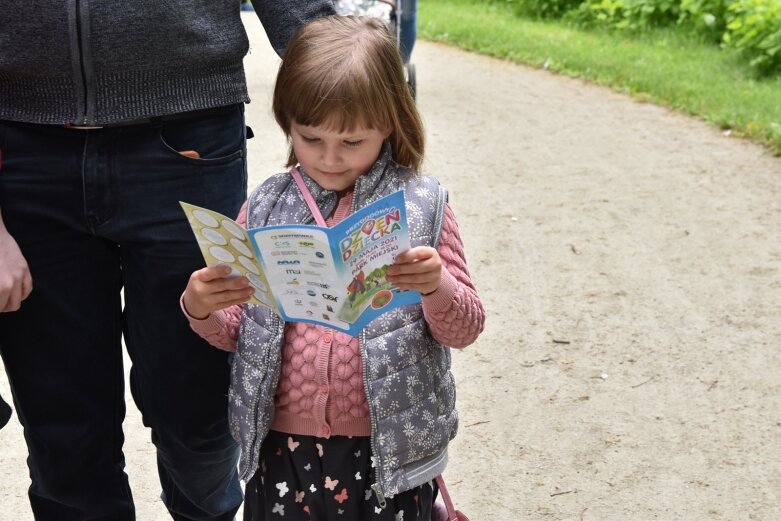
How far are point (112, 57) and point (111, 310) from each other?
0.61m

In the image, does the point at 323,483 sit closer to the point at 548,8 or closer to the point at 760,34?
the point at 760,34

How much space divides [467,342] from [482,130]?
569 cm

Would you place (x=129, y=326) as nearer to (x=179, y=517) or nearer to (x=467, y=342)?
(x=179, y=517)

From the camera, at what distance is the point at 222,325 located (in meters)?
2.38

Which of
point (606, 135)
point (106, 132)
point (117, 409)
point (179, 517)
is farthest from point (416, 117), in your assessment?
point (606, 135)

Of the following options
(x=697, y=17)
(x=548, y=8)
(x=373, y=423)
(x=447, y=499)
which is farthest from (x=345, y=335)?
(x=548, y=8)

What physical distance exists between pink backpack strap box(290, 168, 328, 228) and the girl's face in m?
0.04

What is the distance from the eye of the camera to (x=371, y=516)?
2.39m

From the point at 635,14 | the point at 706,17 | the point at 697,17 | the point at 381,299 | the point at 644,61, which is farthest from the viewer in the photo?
the point at 635,14

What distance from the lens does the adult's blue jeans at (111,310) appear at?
2.40m

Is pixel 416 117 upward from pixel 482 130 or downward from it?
upward

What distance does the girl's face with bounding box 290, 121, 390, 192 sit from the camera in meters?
2.24

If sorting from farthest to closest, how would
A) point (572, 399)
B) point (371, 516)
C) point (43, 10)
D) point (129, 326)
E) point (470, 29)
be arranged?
point (470, 29) → point (572, 399) → point (129, 326) → point (371, 516) → point (43, 10)

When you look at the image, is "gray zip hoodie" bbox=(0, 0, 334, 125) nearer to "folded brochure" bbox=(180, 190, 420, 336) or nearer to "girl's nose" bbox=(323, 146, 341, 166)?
"girl's nose" bbox=(323, 146, 341, 166)
